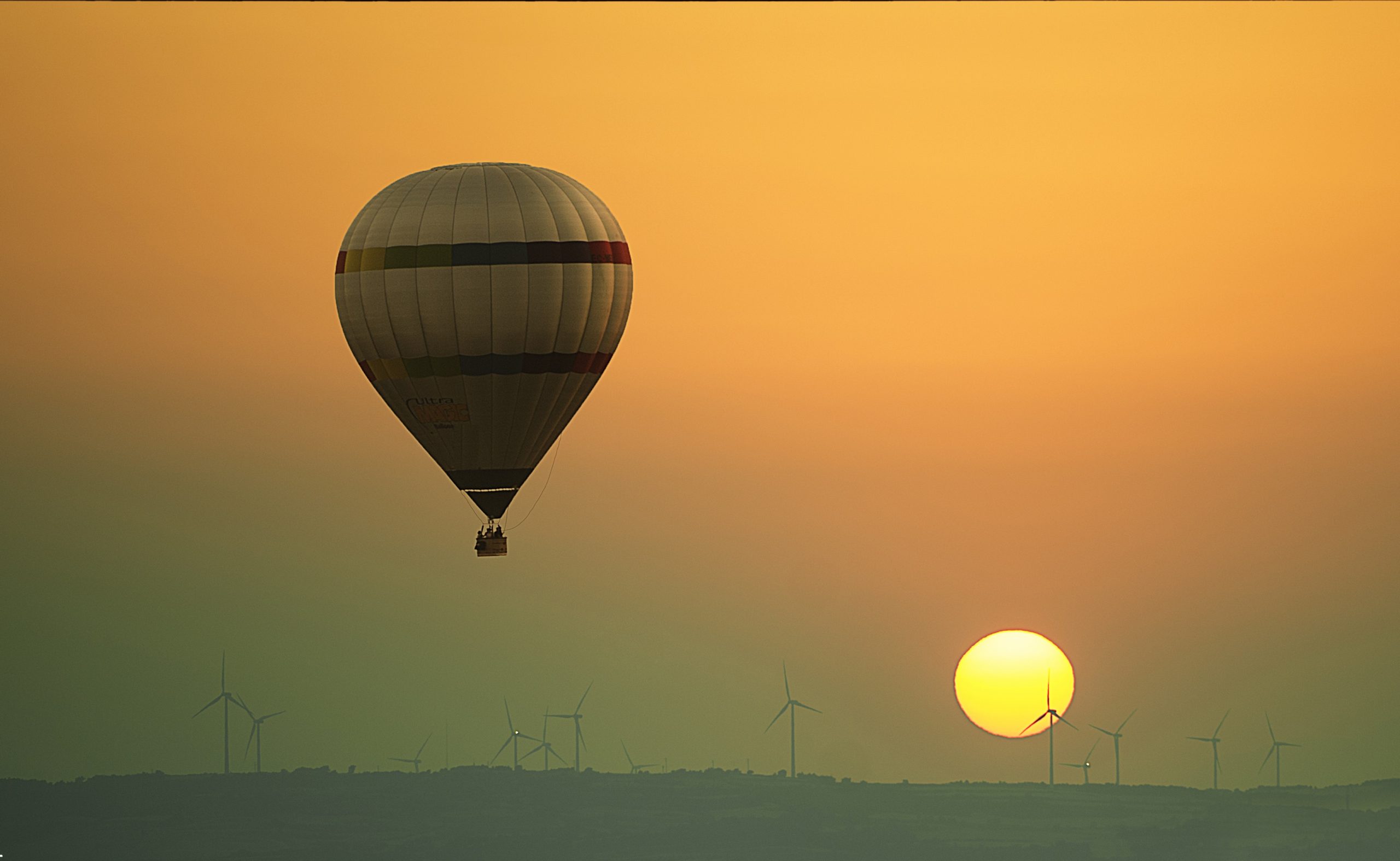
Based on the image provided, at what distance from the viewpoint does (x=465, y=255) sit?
70375 millimetres

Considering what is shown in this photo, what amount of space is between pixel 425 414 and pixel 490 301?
463cm

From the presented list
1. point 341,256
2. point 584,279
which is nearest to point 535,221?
point 584,279

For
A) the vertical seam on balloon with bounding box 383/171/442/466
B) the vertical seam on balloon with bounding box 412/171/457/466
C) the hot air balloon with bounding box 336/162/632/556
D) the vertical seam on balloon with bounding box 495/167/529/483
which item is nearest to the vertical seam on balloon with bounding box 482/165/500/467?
the hot air balloon with bounding box 336/162/632/556

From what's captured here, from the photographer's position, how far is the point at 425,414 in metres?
72.0

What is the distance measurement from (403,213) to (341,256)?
3031 mm

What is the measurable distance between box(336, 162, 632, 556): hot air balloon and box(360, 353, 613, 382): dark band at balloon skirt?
0.13 feet

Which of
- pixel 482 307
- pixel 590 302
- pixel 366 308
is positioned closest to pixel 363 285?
pixel 366 308

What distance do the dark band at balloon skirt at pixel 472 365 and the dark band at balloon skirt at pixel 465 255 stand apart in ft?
10.1

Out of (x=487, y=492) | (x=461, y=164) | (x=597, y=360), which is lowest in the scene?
(x=487, y=492)

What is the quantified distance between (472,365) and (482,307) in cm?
202

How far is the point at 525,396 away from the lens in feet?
236

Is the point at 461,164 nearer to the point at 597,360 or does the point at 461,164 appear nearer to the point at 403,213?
the point at 403,213

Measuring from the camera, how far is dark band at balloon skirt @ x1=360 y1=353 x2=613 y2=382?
233ft

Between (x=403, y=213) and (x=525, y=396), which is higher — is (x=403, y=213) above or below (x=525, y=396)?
above
